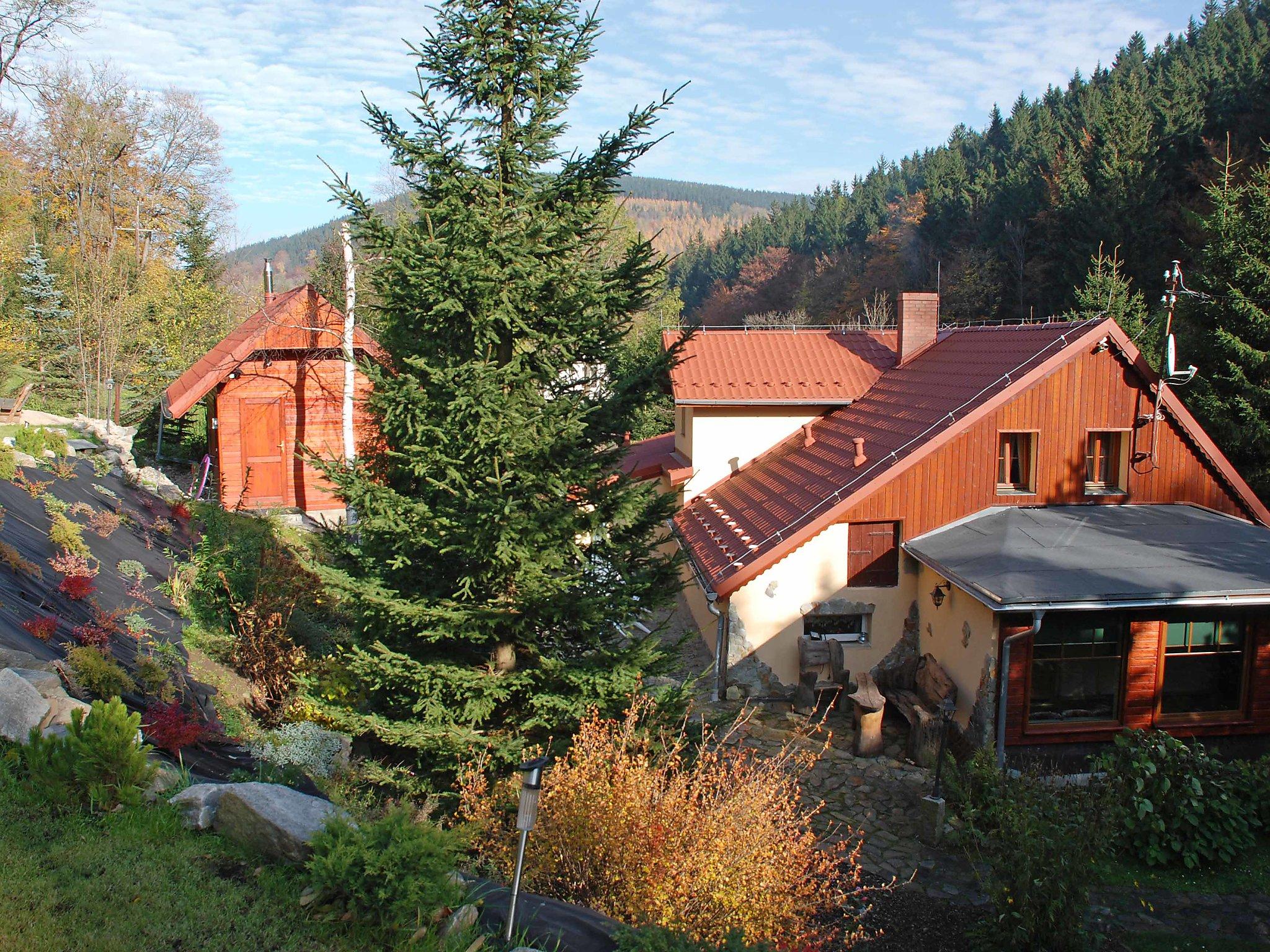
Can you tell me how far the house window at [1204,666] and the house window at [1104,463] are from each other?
266 cm

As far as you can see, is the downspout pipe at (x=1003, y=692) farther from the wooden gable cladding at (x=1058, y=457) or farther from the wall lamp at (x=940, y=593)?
the wooden gable cladding at (x=1058, y=457)

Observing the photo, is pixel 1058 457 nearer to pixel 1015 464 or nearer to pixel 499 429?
pixel 1015 464

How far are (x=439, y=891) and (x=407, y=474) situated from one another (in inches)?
176

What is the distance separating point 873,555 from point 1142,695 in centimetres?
390

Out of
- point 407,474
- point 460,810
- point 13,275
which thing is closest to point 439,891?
point 460,810

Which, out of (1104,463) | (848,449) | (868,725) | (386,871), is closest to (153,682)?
(386,871)

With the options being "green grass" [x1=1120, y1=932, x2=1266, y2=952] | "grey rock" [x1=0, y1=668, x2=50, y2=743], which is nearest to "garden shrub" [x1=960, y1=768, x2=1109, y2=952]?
Result: "green grass" [x1=1120, y1=932, x2=1266, y2=952]

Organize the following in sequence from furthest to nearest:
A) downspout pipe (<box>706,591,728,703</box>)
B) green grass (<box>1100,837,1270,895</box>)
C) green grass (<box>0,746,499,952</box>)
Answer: downspout pipe (<box>706,591,728,703</box>) < green grass (<box>1100,837,1270,895</box>) < green grass (<box>0,746,499,952</box>)

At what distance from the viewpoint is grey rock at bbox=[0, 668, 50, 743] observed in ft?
19.6

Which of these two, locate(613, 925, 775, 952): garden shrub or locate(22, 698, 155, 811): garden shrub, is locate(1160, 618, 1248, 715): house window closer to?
locate(613, 925, 775, 952): garden shrub

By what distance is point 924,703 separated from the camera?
473 inches

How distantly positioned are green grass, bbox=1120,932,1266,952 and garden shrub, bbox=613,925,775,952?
15.6 ft

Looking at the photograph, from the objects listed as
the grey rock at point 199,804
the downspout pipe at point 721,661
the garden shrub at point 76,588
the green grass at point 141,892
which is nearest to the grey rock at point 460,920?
the green grass at point 141,892

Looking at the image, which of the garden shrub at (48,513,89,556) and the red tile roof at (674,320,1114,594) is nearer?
the garden shrub at (48,513,89,556)
